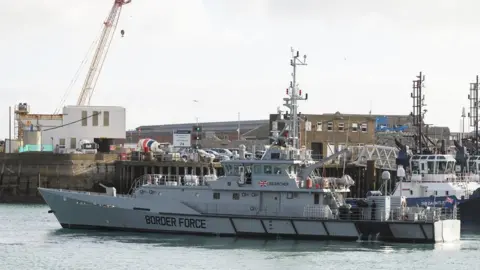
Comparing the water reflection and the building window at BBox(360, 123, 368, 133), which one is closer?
the water reflection

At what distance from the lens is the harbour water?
45.2m

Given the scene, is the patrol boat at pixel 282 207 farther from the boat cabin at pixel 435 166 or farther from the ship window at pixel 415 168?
the ship window at pixel 415 168

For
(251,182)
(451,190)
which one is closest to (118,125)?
(451,190)

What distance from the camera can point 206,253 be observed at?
158 feet

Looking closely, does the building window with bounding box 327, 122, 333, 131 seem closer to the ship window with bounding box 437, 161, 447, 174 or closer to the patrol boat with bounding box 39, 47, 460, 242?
the ship window with bounding box 437, 161, 447, 174

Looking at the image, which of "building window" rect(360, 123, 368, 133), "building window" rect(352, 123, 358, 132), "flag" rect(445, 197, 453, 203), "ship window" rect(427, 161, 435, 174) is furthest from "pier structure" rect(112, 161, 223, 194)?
"flag" rect(445, 197, 453, 203)

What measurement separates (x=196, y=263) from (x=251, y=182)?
27.5 feet

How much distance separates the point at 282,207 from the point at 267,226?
113cm

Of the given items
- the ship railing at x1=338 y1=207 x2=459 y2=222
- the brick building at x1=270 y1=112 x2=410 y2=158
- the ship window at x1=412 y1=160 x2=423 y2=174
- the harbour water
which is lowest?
the harbour water

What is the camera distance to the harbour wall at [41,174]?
85812 millimetres

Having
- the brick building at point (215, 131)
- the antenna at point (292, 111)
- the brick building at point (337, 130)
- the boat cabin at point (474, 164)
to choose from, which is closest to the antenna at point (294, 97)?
the antenna at point (292, 111)

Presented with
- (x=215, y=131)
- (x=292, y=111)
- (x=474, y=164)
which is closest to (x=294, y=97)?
(x=292, y=111)

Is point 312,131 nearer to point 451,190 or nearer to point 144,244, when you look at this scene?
point 451,190

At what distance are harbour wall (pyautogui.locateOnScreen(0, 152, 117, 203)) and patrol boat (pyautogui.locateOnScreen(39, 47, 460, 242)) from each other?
32.0 m
